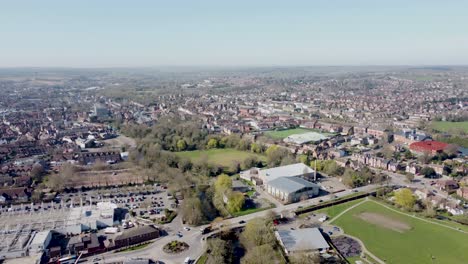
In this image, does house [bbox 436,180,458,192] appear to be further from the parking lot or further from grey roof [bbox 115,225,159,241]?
grey roof [bbox 115,225,159,241]

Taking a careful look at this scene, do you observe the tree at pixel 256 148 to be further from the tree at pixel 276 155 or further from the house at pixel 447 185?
the house at pixel 447 185

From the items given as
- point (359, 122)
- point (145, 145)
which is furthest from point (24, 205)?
point (359, 122)

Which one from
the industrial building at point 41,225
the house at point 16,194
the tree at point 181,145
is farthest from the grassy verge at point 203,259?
the tree at point 181,145

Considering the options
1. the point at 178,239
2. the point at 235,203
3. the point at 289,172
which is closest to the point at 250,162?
the point at 289,172

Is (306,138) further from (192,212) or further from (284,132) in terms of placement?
(192,212)

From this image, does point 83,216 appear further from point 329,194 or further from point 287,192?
point 329,194
